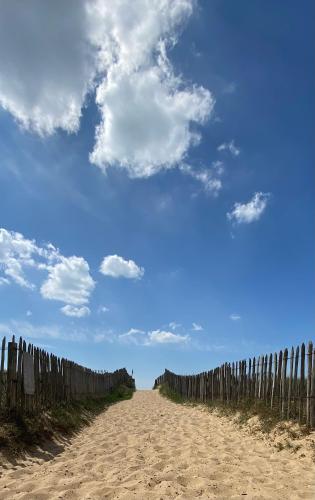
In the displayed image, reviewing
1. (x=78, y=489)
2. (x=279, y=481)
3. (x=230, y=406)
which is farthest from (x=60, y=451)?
(x=230, y=406)

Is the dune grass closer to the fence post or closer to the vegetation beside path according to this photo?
the vegetation beside path

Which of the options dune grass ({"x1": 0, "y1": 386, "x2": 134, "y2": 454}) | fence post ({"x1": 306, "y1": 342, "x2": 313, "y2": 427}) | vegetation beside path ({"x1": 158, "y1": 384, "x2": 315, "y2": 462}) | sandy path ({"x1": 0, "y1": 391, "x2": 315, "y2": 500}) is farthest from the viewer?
fence post ({"x1": 306, "y1": 342, "x2": 313, "y2": 427})

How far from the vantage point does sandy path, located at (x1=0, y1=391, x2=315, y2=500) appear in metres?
5.19

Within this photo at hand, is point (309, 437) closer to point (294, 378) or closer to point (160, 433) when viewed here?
point (294, 378)

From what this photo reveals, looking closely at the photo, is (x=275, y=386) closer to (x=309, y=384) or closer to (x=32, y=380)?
(x=309, y=384)

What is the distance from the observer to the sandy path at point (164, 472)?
17.0 ft

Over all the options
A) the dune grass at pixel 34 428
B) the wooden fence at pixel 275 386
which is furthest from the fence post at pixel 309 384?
the dune grass at pixel 34 428

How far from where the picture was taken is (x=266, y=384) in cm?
1153

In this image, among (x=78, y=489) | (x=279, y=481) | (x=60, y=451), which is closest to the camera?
(x=78, y=489)

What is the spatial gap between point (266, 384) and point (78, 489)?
7.21 m

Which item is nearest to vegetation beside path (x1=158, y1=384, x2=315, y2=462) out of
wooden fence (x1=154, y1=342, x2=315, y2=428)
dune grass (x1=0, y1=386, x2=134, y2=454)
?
wooden fence (x1=154, y1=342, x2=315, y2=428)

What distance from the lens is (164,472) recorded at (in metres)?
6.08

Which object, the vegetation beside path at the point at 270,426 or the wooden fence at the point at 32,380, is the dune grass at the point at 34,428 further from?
the vegetation beside path at the point at 270,426

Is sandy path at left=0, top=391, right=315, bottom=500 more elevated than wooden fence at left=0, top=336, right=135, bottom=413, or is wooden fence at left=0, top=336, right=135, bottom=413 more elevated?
wooden fence at left=0, top=336, right=135, bottom=413
